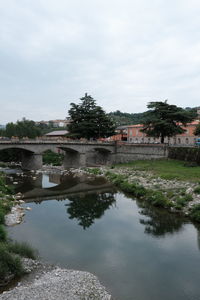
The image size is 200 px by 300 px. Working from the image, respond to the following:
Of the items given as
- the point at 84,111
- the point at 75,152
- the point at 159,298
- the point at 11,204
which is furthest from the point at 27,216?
the point at 84,111

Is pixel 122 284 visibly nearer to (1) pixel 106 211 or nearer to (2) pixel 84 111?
(1) pixel 106 211

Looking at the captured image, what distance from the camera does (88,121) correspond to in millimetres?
65250

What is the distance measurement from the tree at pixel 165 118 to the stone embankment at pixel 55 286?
43464mm

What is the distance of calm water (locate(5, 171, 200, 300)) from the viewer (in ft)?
43.3

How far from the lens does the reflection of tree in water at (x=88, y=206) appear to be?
24.1m

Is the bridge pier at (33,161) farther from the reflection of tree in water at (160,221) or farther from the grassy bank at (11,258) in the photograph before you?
the grassy bank at (11,258)

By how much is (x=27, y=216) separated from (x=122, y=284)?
13.6 meters

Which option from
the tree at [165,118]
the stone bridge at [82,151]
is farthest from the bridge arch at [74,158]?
the tree at [165,118]

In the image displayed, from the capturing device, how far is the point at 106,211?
88.1 ft

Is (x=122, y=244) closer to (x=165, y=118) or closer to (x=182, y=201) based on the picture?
(x=182, y=201)

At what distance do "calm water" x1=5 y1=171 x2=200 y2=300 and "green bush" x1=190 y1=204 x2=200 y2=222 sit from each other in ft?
3.10

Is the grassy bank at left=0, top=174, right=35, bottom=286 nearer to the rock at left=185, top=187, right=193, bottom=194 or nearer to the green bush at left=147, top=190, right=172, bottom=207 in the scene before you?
the green bush at left=147, top=190, right=172, bottom=207

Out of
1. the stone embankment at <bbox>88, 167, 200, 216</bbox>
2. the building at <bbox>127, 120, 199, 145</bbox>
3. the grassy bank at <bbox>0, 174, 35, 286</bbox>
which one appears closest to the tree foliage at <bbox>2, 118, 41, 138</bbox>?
the building at <bbox>127, 120, 199, 145</bbox>

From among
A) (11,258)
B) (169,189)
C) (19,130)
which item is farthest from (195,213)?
(19,130)
